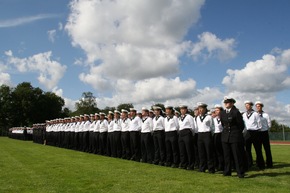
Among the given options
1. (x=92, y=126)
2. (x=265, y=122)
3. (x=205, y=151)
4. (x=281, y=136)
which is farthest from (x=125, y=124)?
(x=281, y=136)

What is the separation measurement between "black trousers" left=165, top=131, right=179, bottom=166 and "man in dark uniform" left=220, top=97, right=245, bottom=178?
7.91ft

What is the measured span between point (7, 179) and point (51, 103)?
85.0m

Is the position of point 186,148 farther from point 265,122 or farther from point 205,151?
point 265,122

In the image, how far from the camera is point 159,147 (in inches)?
511

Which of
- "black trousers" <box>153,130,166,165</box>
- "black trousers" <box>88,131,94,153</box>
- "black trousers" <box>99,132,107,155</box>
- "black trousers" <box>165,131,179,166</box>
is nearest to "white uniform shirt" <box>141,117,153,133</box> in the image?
"black trousers" <box>153,130,166,165</box>

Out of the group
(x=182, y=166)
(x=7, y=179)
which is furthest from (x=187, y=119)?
(x=7, y=179)

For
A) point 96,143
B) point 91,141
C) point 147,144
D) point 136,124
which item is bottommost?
point 147,144

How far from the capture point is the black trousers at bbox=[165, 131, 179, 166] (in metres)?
12.1

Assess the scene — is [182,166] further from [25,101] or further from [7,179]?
[25,101]

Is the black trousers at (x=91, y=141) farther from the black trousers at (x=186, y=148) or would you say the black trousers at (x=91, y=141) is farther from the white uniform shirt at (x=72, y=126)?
the black trousers at (x=186, y=148)

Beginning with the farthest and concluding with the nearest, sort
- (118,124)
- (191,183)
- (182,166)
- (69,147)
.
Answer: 1. (69,147)
2. (118,124)
3. (182,166)
4. (191,183)

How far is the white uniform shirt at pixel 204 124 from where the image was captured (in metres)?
10.9

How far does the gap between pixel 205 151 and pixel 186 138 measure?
76cm

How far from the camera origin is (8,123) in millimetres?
86750
